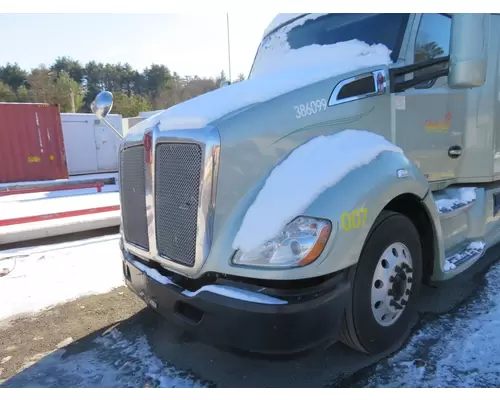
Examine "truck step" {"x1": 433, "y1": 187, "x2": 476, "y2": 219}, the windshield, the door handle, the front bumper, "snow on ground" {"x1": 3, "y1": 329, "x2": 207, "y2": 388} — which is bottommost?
"snow on ground" {"x1": 3, "y1": 329, "x2": 207, "y2": 388}

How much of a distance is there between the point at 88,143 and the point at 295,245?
57.7 ft

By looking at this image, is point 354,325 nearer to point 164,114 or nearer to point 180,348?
point 180,348

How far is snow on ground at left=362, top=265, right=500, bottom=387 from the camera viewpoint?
2.50 metres

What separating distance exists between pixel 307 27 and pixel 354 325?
8.60ft

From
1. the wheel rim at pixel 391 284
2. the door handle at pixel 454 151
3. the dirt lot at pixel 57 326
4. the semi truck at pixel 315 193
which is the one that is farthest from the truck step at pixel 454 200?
the dirt lot at pixel 57 326

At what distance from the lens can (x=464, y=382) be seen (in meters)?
2.47

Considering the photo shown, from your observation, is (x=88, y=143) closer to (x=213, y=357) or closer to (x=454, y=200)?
(x=213, y=357)

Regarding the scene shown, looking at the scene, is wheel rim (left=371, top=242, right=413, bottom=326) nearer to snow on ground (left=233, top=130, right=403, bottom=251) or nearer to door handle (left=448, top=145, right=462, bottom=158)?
snow on ground (left=233, top=130, right=403, bottom=251)

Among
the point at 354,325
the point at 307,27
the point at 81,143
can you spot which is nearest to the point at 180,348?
the point at 354,325

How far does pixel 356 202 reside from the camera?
7.58 feet

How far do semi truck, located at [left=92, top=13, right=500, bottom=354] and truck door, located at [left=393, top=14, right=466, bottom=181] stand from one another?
15mm

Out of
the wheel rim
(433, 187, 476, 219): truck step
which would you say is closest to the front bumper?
the wheel rim

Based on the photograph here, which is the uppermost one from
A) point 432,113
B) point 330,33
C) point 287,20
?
point 287,20

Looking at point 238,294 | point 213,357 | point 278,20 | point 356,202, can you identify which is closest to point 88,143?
point 278,20
